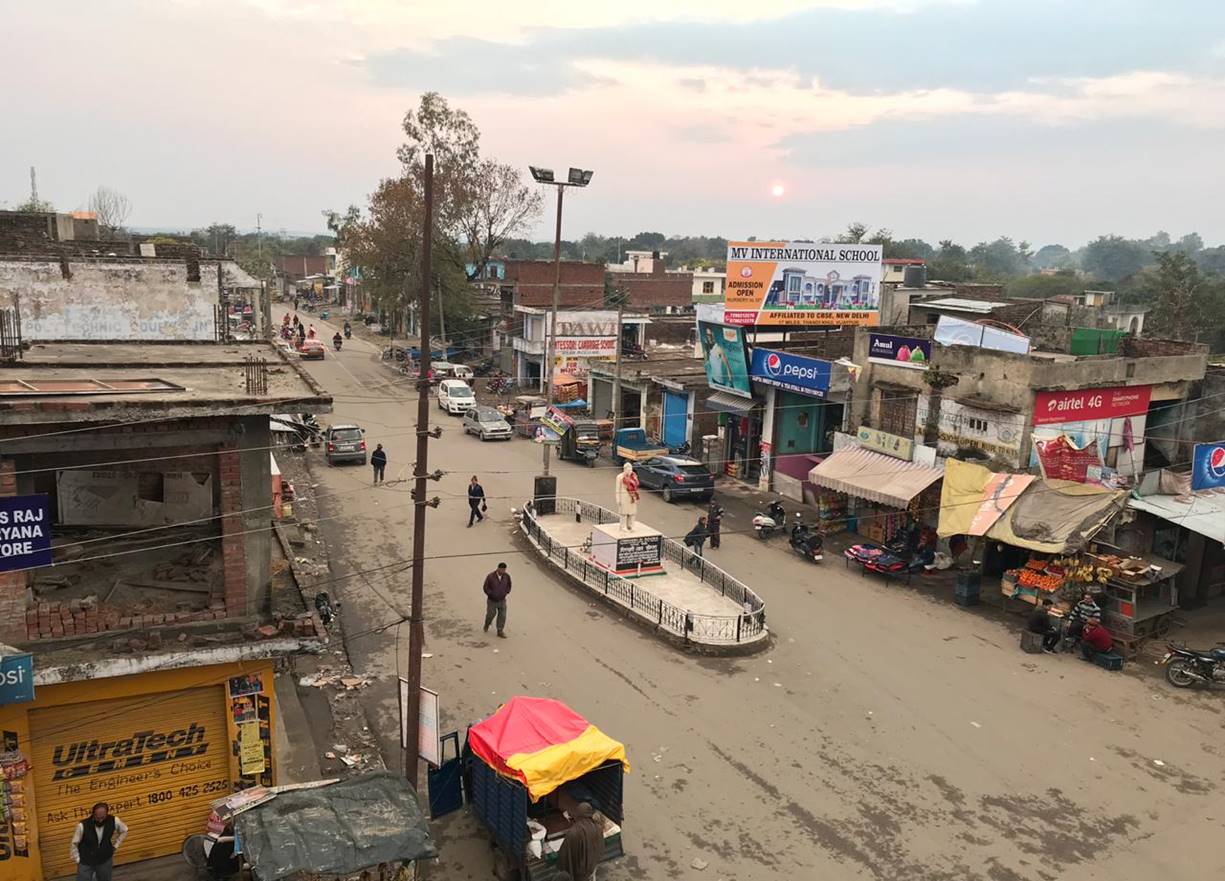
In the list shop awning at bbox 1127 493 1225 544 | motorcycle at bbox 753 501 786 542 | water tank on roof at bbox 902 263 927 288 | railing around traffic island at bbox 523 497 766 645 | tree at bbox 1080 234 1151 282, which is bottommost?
railing around traffic island at bbox 523 497 766 645

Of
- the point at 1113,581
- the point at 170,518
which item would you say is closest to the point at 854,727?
the point at 1113,581

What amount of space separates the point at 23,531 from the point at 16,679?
1.59 m

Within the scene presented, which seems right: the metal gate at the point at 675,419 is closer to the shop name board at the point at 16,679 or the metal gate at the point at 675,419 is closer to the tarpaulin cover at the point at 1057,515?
the tarpaulin cover at the point at 1057,515

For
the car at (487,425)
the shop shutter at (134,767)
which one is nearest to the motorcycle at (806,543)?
the shop shutter at (134,767)

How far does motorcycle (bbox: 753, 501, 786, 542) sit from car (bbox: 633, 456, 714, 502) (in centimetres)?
277

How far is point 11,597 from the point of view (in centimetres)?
1006

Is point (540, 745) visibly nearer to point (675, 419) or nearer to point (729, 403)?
point (729, 403)

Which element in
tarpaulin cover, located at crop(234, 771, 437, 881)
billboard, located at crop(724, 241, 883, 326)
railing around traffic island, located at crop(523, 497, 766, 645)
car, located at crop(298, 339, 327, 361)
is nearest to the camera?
tarpaulin cover, located at crop(234, 771, 437, 881)

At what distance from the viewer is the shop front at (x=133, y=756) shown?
10477 millimetres

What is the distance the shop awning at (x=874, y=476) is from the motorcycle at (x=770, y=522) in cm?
163

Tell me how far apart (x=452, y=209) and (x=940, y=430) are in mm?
43146

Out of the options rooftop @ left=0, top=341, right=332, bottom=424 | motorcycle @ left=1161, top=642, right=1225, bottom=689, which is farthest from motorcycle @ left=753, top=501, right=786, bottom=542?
rooftop @ left=0, top=341, right=332, bottom=424

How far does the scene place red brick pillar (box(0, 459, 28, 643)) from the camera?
9.85 meters

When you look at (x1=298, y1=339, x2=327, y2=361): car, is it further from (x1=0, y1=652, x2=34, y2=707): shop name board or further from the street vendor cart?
(x1=0, y1=652, x2=34, y2=707): shop name board
